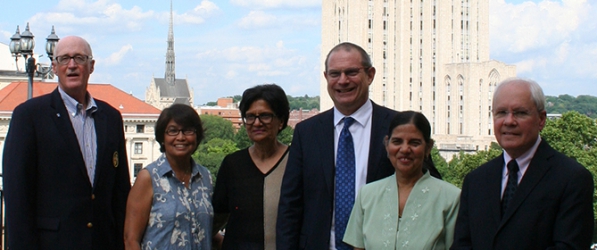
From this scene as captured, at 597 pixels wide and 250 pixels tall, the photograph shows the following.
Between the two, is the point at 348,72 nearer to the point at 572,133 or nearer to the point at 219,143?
the point at 572,133

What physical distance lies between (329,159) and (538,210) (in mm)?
1467

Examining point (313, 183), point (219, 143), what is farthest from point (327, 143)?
point (219, 143)

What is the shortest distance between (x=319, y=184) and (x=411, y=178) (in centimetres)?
66

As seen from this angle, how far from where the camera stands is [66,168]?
496 centimetres

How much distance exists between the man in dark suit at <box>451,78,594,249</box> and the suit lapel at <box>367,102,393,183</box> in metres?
0.76

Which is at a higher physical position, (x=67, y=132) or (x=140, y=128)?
(x=140, y=128)

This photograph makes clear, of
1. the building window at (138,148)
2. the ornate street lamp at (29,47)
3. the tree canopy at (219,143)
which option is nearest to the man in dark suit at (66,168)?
the ornate street lamp at (29,47)

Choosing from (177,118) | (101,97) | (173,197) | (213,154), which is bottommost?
(213,154)

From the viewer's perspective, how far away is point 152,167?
5.15 metres

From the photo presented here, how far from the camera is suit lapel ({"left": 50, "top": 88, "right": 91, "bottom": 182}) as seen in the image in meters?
4.99

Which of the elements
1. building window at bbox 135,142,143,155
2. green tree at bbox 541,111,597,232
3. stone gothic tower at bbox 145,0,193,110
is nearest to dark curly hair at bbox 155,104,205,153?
green tree at bbox 541,111,597,232

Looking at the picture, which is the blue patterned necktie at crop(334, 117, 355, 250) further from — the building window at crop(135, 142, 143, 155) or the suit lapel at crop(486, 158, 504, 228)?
the building window at crop(135, 142, 143, 155)

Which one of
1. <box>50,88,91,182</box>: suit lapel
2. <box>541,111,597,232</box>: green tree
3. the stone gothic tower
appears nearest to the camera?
<box>50,88,91,182</box>: suit lapel

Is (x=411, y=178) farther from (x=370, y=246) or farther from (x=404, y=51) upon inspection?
(x=404, y=51)
